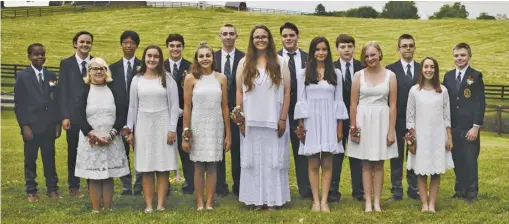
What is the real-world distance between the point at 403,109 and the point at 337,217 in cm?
187

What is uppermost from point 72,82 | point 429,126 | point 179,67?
point 179,67

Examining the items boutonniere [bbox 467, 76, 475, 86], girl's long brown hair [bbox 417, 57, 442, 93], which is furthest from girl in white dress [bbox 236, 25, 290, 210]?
boutonniere [bbox 467, 76, 475, 86]

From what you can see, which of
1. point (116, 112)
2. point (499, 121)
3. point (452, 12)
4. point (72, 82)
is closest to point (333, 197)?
point (116, 112)

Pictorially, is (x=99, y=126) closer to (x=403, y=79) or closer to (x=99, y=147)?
(x=99, y=147)

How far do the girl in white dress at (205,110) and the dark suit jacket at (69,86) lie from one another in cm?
174

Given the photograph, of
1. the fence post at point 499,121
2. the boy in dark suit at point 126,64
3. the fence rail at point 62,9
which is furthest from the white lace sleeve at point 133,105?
the fence rail at point 62,9

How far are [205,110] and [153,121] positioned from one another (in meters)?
0.64

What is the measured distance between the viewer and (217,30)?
41844 mm

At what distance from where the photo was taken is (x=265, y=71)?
7.00 metres

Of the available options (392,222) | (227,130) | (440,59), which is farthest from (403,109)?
(440,59)

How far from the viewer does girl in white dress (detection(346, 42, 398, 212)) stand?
7.17 m

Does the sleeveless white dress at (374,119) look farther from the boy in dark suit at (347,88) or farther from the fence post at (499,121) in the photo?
the fence post at (499,121)

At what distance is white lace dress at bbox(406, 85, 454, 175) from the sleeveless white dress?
35cm

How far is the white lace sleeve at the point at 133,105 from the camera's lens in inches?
281
